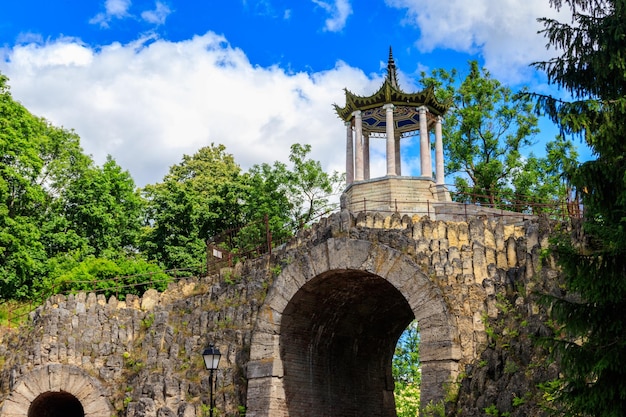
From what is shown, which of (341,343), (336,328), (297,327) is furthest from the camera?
(341,343)

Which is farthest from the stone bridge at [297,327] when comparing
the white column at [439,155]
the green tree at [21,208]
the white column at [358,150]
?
the green tree at [21,208]

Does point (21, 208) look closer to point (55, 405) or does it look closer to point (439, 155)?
point (55, 405)

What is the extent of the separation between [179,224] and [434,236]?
63.5ft

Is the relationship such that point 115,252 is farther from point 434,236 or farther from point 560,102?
point 560,102

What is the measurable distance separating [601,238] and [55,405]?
53.8 ft

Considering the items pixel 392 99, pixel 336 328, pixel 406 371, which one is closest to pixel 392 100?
pixel 392 99

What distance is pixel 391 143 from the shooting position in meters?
24.9

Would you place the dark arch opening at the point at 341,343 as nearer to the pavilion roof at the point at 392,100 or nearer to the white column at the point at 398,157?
the white column at the point at 398,157

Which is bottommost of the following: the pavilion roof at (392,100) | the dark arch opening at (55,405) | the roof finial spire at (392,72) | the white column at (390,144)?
the dark arch opening at (55,405)

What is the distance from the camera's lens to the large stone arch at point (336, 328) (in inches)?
666

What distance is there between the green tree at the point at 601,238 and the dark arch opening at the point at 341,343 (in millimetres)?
8579

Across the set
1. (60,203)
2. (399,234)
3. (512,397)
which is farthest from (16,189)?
(512,397)

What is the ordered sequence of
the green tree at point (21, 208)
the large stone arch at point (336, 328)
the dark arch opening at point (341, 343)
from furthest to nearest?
the green tree at point (21, 208) < the dark arch opening at point (341, 343) < the large stone arch at point (336, 328)

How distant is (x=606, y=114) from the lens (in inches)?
414
